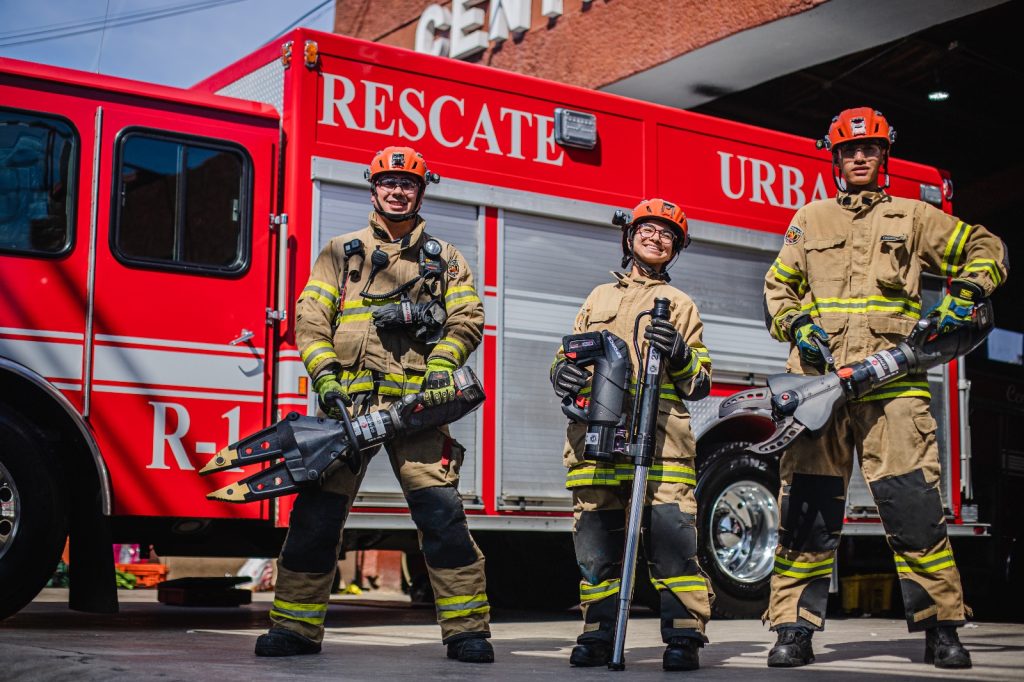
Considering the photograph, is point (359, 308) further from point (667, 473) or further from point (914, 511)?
point (914, 511)

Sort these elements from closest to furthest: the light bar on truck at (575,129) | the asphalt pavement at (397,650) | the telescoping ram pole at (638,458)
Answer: the asphalt pavement at (397,650) < the telescoping ram pole at (638,458) < the light bar on truck at (575,129)

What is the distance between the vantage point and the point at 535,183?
7.69m

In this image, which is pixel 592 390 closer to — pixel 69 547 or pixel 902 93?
pixel 69 547

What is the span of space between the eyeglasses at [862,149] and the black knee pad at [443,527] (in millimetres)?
2170

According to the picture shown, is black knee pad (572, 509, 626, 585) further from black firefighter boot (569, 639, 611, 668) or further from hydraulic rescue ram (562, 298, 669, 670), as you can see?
black firefighter boot (569, 639, 611, 668)

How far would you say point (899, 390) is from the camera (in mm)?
5309

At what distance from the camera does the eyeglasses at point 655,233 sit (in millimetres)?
5422

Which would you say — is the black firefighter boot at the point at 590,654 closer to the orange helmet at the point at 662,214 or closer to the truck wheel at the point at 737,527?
the orange helmet at the point at 662,214

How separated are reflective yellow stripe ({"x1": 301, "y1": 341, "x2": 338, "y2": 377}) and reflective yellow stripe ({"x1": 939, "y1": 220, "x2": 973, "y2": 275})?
8.26 feet

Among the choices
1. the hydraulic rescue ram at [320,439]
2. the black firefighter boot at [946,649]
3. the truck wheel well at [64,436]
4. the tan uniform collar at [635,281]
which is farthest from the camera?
the truck wheel well at [64,436]

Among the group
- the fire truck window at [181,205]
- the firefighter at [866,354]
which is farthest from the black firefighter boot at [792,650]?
the fire truck window at [181,205]

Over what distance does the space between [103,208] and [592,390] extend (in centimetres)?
278

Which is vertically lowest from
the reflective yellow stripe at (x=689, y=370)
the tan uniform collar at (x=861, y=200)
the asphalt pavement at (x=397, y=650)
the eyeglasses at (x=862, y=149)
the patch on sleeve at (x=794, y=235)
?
the asphalt pavement at (x=397, y=650)

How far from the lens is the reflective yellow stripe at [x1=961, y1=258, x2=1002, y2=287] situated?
17.4ft
